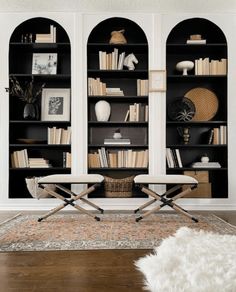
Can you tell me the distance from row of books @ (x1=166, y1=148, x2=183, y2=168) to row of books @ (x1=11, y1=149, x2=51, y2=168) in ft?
5.31

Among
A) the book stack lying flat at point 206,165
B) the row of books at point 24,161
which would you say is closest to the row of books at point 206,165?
the book stack lying flat at point 206,165

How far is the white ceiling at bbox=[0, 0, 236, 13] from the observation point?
4.11 metres

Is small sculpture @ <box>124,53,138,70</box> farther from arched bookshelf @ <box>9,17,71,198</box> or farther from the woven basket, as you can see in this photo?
the woven basket

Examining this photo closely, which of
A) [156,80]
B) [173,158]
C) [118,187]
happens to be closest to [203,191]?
[173,158]

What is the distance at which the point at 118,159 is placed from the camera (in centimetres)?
437

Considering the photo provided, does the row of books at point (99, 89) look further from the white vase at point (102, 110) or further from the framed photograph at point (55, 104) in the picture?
the framed photograph at point (55, 104)

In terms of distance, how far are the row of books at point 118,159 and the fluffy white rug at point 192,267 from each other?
2.25 metres

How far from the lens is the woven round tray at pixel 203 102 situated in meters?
Result: 4.51

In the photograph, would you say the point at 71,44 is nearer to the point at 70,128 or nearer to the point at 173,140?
the point at 70,128

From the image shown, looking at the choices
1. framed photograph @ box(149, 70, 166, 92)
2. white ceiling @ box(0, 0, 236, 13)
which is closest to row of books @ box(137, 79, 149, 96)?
framed photograph @ box(149, 70, 166, 92)

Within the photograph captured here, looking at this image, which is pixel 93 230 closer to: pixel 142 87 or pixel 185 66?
pixel 142 87

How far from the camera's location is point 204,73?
4332 mm

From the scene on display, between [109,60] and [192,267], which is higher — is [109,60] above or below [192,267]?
above

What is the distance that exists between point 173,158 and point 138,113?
774 mm
